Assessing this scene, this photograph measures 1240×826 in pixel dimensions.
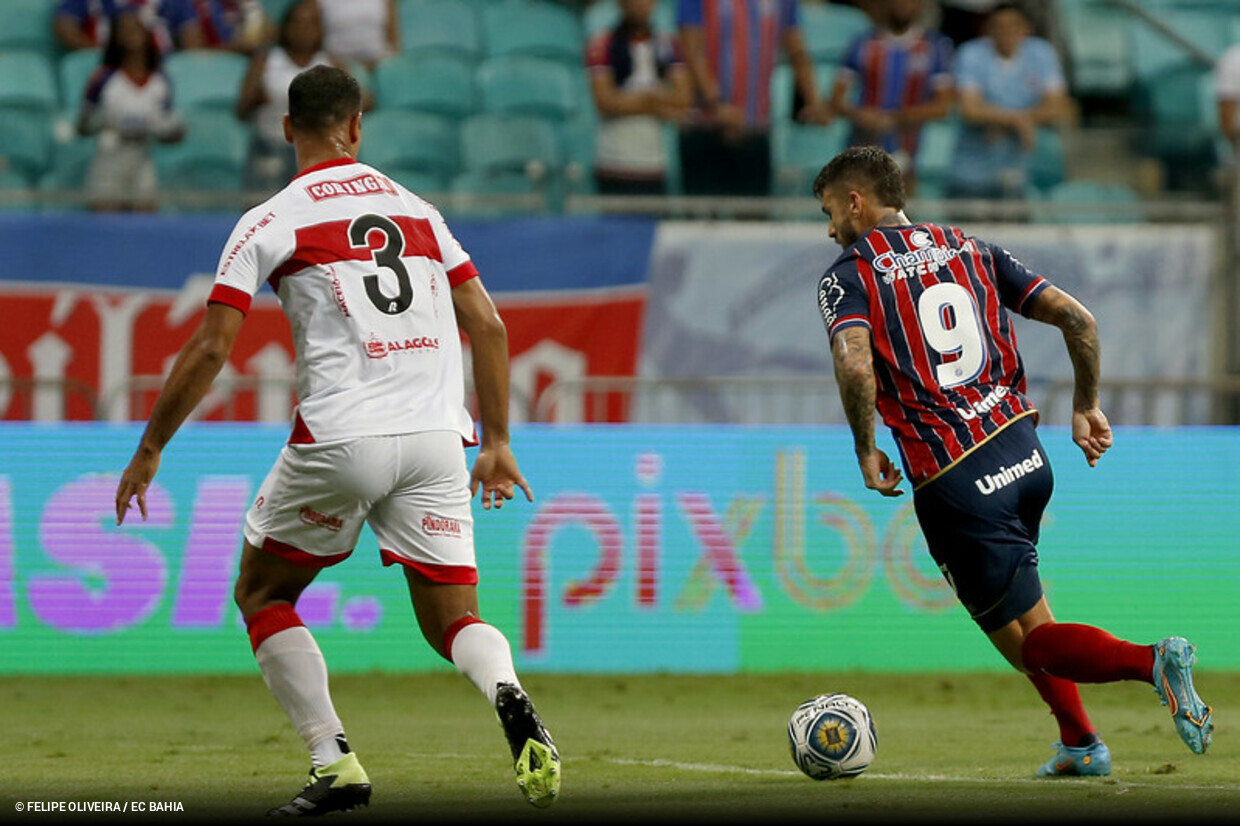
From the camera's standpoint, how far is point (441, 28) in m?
15.8

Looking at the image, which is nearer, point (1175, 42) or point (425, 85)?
point (425, 85)

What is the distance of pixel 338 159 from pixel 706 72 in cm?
862

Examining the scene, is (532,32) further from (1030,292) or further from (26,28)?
(1030,292)

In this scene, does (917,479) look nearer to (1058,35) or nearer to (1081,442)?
(1081,442)

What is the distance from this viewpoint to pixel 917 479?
22.6 feet

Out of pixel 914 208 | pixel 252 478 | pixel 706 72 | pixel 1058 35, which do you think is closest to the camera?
pixel 252 478

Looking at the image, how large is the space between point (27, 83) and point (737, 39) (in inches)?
211

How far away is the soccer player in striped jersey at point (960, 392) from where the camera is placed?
6738 mm

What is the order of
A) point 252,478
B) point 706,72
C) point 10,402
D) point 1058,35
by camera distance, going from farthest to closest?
point 1058,35
point 706,72
point 10,402
point 252,478

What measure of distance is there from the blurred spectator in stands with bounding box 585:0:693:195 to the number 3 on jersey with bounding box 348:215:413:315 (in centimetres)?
789

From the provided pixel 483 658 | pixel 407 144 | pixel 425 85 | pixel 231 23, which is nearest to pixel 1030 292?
pixel 483 658

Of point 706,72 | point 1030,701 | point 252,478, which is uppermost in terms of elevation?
point 706,72

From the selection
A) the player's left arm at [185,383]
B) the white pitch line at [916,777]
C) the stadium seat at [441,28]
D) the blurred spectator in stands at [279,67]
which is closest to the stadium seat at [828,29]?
the stadium seat at [441,28]

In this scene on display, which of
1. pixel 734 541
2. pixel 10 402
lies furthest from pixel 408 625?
pixel 10 402
